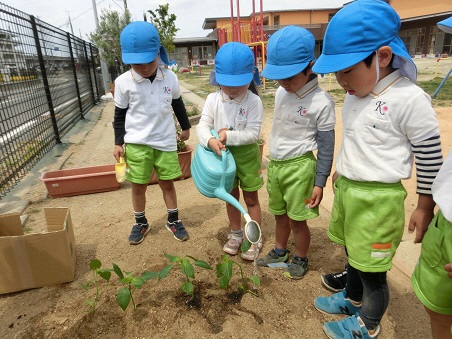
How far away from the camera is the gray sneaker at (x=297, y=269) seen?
2.11 m

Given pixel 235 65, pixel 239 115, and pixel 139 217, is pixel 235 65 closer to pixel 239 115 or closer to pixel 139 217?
pixel 239 115

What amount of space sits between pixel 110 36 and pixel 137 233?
18.7 meters

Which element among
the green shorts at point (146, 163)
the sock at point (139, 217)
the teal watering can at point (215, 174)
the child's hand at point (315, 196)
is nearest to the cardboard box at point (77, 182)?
the sock at point (139, 217)

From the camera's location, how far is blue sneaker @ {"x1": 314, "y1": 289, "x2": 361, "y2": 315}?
1.83 metres

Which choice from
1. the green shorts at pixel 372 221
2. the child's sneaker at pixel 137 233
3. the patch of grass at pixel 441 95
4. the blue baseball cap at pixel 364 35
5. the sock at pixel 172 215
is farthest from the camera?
the patch of grass at pixel 441 95

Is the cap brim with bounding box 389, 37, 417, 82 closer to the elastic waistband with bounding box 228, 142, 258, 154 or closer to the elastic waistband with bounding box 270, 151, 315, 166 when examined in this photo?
the elastic waistband with bounding box 270, 151, 315, 166

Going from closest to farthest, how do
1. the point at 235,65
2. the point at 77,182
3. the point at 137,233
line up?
the point at 235,65
the point at 137,233
the point at 77,182

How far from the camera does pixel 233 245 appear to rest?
2.42m

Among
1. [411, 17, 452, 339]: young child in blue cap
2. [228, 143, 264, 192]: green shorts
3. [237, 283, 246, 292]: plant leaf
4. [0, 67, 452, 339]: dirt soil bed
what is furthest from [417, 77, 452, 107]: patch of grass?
[411, 17, 452, 339]: young child in blue cap

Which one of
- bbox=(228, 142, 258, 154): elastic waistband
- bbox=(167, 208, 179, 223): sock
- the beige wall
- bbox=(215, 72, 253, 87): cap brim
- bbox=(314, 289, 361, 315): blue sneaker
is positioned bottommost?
bbox=(314, 289, 361, 315): blue sneaker

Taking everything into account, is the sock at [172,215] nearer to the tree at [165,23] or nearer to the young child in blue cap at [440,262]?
the young child in blue cap at [440,262]

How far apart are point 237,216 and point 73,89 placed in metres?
7.11

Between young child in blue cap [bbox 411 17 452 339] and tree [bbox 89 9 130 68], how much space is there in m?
18.5

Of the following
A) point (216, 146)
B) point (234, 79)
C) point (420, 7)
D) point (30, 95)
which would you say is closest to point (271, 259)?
point (216, 146)
